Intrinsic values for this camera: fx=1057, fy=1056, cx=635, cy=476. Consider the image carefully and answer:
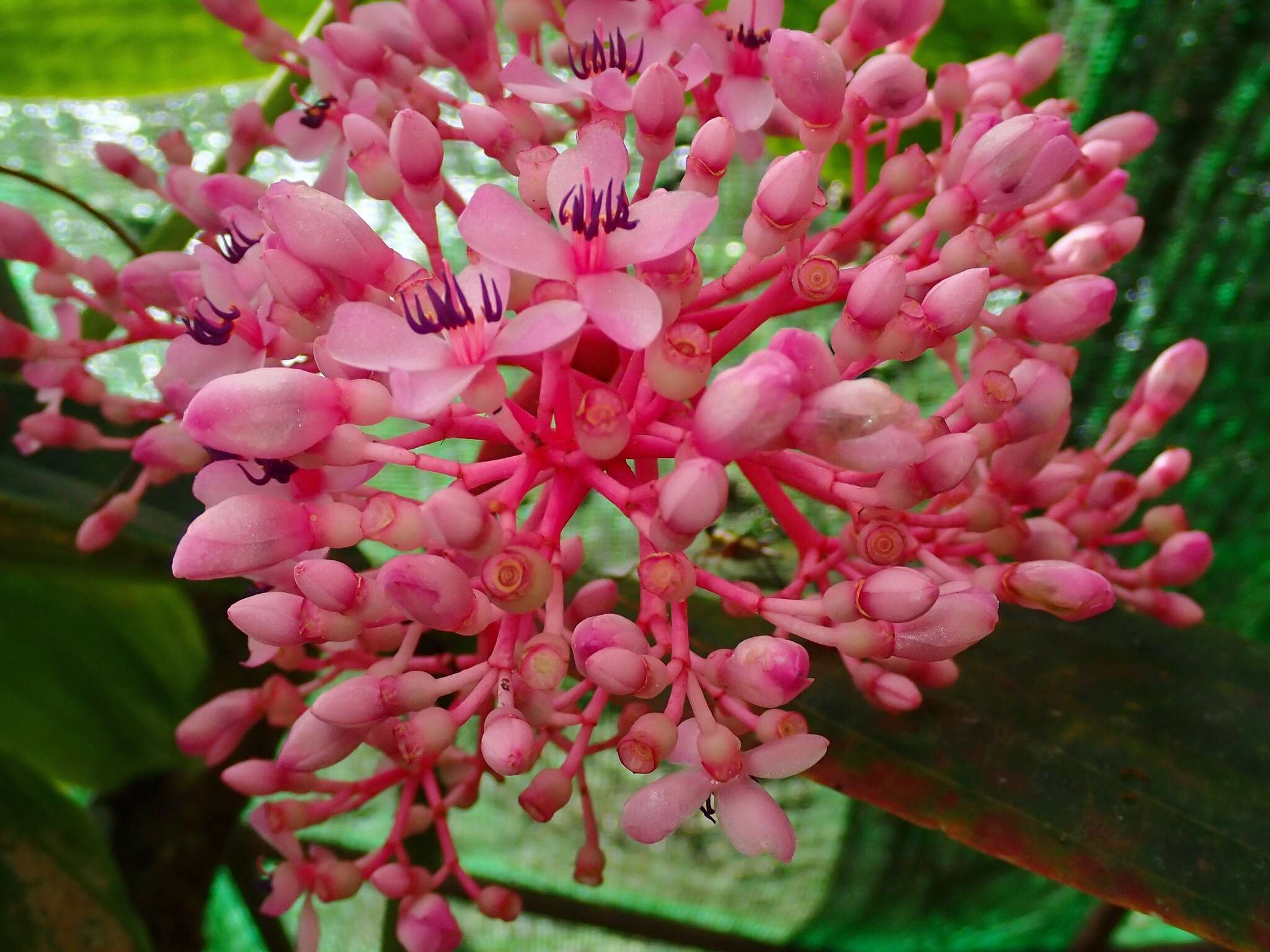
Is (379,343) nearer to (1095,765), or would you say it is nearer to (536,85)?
(536,85)

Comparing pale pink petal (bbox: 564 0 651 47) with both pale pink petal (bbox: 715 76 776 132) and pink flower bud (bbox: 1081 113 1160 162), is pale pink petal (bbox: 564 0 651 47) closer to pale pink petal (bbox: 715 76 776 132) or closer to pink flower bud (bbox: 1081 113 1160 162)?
pale pink petal (bbox: 715 76 776 132)

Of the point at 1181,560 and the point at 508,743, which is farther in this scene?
the point at 1181,560

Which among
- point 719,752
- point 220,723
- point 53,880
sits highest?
point 719,752

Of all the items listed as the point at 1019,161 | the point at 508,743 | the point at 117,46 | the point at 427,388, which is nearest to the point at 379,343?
the point at 427,388

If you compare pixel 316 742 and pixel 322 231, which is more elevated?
pixel 322 231

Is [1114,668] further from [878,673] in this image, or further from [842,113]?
[842,113]
